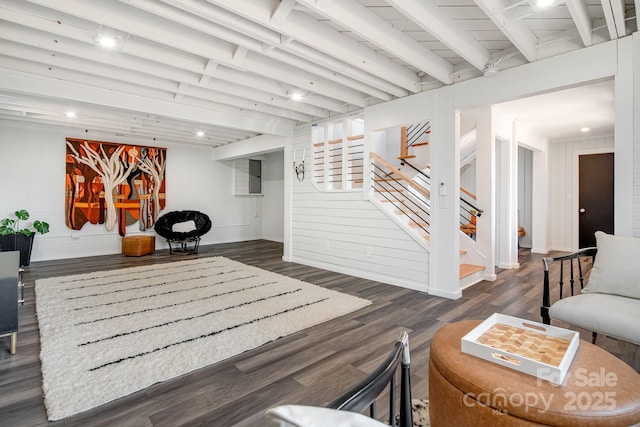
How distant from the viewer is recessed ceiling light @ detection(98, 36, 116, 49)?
2667 millimetres

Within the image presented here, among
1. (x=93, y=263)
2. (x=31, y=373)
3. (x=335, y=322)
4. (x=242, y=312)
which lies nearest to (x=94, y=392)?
(x=31, y=373)

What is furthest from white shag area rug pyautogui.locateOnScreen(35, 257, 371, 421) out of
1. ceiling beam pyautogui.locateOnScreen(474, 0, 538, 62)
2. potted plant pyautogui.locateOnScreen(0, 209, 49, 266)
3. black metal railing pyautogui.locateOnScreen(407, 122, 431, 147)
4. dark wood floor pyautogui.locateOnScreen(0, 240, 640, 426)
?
black metal railing pyautogui.locateOnScreen(407, 122, 431, 147)

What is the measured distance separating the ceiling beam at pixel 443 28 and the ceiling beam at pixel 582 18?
0.76 meters

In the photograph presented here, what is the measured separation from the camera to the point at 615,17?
2.37m

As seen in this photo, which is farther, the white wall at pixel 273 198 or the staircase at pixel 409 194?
the white wall at pixel 273 198

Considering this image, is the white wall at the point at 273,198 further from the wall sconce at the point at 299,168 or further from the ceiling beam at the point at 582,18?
the ceiling beam at the point at 582,18

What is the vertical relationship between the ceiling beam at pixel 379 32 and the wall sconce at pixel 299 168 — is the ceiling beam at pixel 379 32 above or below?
above

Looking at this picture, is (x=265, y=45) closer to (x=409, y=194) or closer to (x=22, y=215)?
(x=409, y=194)

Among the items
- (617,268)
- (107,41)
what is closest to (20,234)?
(107,41)

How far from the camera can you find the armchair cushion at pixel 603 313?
6.19ft

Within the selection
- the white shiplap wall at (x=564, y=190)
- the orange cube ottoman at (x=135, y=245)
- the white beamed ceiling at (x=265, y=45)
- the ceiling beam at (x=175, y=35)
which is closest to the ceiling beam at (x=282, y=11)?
the white beamed ceiling at (x=265, y=45)

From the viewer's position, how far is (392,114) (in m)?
4.39

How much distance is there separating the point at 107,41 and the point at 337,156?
344 cm

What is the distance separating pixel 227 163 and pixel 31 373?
7079 millimetres
